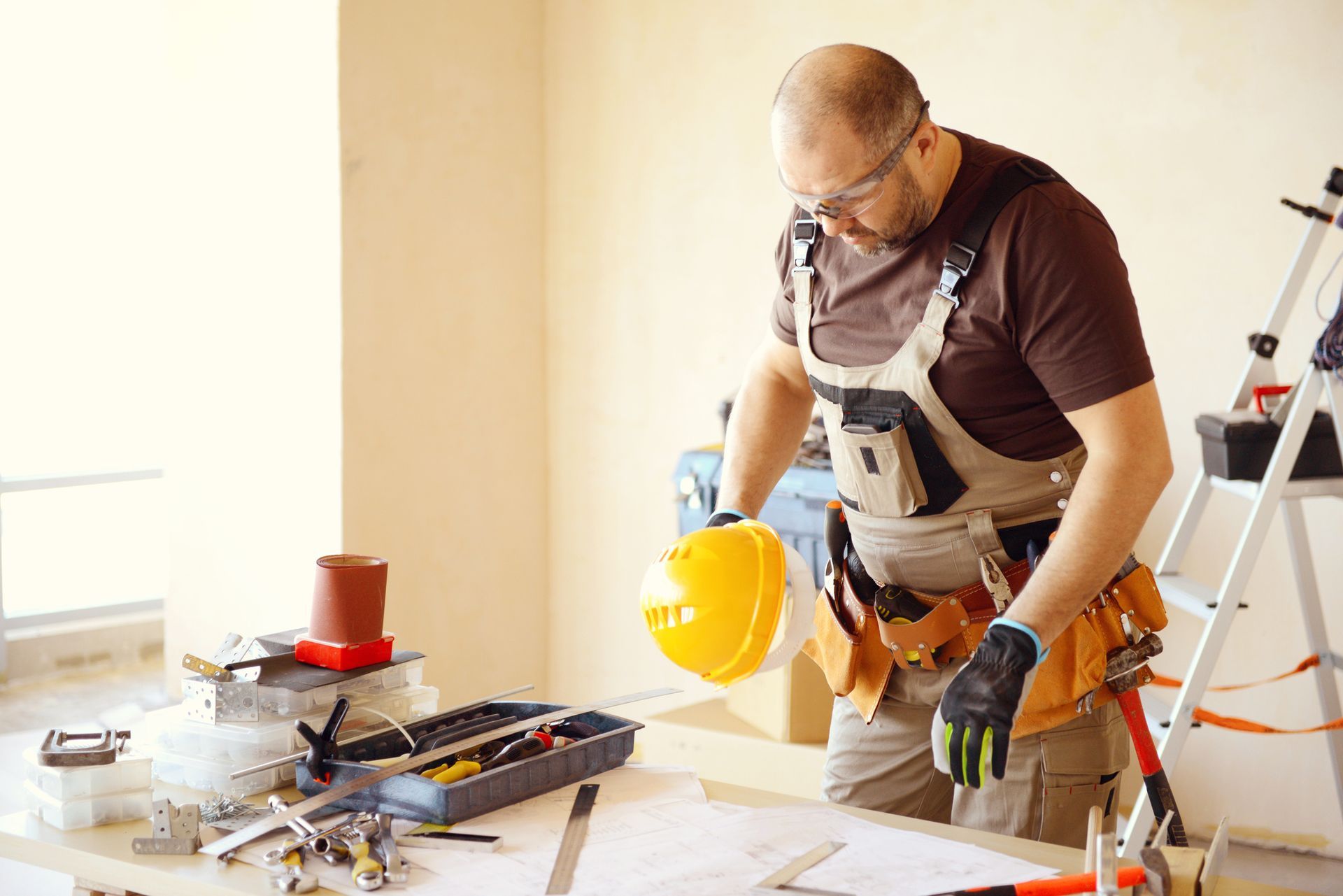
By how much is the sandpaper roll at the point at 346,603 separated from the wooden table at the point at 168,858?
0.25m

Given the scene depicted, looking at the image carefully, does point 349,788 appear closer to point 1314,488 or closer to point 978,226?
point 978,226

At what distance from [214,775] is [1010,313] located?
126 centimetres

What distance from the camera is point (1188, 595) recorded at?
8.68 ft

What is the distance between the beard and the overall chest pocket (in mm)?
243

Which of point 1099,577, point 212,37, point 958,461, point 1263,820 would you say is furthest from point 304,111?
point 1263,820

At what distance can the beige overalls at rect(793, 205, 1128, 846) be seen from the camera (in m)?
1.77

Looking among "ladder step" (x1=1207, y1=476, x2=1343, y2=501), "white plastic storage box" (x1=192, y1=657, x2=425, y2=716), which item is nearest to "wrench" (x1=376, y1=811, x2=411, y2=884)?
"white plastic storage box" (x1=192, y1=657, x2=425, y2=716)

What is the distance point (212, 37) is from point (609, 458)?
1857 millimetres

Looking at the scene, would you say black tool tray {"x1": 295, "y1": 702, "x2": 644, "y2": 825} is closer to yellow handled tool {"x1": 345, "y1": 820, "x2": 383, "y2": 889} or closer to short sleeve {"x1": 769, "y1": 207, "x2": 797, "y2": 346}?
yellow handled tool {"x1": 345, "y1": 820, "x2": 383, "y2": 889}

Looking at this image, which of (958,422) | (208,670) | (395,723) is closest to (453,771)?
(395,723)

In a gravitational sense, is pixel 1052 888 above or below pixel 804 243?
below

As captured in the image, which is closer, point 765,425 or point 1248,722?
point 765,425

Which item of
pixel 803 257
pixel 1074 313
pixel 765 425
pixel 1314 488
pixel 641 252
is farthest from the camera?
Answer: pixel 641 252

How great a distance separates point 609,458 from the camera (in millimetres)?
4211
